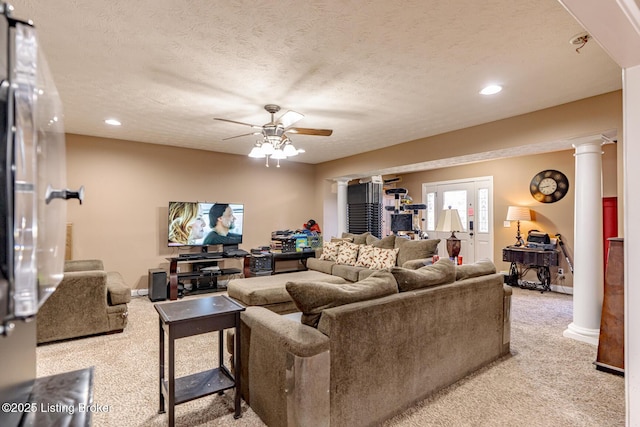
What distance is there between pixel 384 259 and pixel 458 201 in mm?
3402

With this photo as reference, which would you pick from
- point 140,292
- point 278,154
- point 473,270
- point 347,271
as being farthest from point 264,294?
point 140,292

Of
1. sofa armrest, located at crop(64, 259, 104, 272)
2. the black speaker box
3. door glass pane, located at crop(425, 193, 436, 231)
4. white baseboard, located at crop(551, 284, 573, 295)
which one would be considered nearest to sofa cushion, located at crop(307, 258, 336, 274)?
the black speaker box

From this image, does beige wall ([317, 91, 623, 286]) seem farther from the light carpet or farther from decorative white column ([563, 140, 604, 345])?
the light carpet

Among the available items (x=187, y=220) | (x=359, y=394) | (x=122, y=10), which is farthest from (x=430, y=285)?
(x=187, y=220)

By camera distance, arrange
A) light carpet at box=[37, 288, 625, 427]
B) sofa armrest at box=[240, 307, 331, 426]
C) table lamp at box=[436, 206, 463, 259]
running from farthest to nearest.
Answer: table lamp at box=[436, 206, 463, 259] < light carpet at box=[37, 288, 625, 427] < sofa armrest at box=[240, 307, 331, 426]

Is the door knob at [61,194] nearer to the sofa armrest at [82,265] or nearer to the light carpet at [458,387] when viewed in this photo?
the light carpet at [458,387]

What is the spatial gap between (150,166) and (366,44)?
14.2 ft

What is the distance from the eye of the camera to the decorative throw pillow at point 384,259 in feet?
14.8

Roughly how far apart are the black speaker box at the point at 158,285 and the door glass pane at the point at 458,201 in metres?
5.83

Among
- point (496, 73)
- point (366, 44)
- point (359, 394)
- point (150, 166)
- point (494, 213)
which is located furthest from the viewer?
point (494, 213)

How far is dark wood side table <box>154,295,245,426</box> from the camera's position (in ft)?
5.88

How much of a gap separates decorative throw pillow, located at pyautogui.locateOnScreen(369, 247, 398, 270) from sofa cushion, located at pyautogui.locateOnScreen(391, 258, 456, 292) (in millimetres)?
1993

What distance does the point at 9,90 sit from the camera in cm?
52

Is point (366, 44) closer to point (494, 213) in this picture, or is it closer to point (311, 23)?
point (311, 23)
